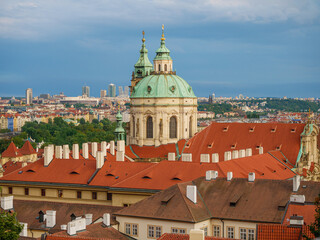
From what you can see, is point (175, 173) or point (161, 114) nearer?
point (175, 173)

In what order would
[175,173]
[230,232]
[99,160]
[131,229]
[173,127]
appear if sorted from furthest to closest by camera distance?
[173,127]
[99,160]
[175,173]
[131,229]
[230,232]

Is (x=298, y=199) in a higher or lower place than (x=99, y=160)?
lower

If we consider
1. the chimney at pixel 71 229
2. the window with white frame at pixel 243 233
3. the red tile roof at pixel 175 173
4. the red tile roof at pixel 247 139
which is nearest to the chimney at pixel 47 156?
the red tile roof at pixel 175 173

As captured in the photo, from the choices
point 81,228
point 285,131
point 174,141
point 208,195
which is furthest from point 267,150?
point 81,228

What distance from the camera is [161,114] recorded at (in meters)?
98.4

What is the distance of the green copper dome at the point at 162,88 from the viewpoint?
98.6m

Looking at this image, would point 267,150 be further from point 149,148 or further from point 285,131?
point 149,148

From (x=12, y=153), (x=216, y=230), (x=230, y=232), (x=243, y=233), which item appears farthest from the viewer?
(x=12, y=153)

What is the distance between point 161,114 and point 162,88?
3.54 meters

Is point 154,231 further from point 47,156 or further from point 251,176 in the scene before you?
point 47,156

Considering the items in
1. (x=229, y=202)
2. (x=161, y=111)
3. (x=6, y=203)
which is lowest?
(x=6, y=203)

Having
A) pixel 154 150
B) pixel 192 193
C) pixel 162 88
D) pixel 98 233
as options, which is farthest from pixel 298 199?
pixel 162 88

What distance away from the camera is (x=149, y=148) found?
98.2 m

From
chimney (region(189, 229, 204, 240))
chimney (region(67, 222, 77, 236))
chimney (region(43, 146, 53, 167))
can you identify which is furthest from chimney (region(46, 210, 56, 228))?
chimney (region(43, 146, 53, 167))
